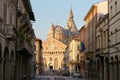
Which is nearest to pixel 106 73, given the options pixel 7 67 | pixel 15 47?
pixel 15 47

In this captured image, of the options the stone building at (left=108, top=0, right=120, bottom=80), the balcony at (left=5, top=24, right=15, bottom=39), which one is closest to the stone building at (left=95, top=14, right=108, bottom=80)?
the stone building at (left=108, top=0, right=120, bottom=80)

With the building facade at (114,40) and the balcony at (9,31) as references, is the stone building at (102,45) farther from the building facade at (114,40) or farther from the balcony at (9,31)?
the balcony at (9,31)

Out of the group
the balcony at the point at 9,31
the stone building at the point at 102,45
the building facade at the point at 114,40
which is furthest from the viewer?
the stone building at the point at 102,45

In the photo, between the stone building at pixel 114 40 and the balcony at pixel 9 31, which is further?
the stone building at pixel 114 40

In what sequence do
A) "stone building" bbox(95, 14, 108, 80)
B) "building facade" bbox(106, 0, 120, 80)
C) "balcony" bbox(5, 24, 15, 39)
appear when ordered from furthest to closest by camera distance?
"stone building" bbox(95, 14, 108, 80) → "building facade" bbox(106, 0, 120, 80) → "balcony" bbox(5, 24, 15, 39)

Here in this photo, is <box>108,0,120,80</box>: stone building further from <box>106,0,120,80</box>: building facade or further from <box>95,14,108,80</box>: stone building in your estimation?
<box>95,14,108,80</box>: stone building

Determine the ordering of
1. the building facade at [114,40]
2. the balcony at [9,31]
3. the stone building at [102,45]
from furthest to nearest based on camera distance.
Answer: the stone building at [102,45] → the building facade at [114,40] → the balcony at [9,31]

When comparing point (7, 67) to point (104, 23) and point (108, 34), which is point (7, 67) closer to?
point (108, 34)

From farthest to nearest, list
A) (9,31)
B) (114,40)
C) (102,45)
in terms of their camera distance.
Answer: (102,45), (114,40), (9,31)

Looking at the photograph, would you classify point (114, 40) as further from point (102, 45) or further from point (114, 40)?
point (102, 45)

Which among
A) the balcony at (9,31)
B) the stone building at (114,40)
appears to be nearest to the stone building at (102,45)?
the stone building at (114,40)

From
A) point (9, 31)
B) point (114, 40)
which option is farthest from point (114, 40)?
point (9, 31)

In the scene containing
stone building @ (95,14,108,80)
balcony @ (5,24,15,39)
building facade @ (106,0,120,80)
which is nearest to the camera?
balcony @ (5,24,15,39)

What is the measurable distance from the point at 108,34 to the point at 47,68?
154m
